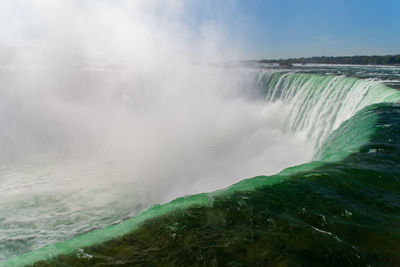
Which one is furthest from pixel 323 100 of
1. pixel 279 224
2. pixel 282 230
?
pixel 282 230

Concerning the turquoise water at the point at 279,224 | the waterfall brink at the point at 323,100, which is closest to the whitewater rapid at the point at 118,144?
the waterfall brink at the point at 323,100

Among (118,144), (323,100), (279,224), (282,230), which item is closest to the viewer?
(282,230)

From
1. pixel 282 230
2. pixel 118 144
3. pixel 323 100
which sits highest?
pixel 118 144

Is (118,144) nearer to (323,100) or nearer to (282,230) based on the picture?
(323,100)

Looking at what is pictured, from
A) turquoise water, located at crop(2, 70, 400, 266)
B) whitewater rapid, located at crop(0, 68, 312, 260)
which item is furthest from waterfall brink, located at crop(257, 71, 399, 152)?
turquoise water, located at crop(2, 70, 400, 266)

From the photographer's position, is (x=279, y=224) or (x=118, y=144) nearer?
(x=279, y=224)

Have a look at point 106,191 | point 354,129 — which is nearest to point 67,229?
point 106,191

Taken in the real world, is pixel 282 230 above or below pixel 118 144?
below

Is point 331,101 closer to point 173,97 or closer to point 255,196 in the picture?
point 255,196
